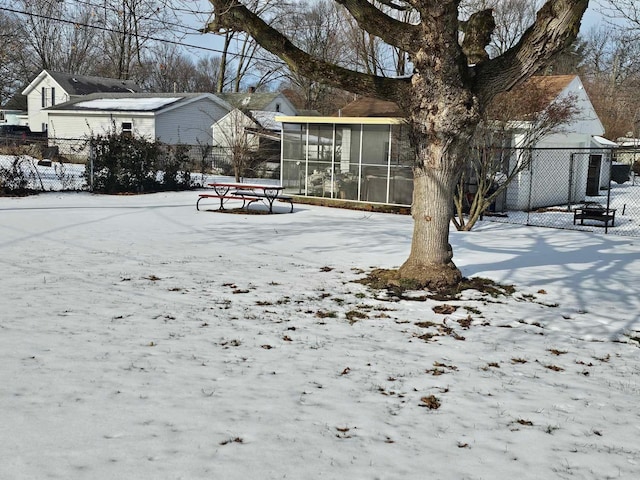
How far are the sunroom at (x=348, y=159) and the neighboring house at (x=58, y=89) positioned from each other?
105 ft

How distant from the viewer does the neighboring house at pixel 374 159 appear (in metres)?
18.2

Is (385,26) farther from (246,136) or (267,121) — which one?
(267,121)

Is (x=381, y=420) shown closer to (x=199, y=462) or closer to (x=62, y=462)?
(x=199, y=462)

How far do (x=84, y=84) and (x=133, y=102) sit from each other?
1377 centimetres

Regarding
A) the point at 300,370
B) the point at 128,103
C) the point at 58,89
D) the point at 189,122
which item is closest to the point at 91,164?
the point at 300,370

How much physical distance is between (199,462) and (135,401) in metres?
0.96

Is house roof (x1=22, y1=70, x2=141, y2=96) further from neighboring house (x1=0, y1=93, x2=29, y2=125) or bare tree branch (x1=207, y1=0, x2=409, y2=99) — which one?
bare tree branch (x1=207, y1=0, x2=409, y2=99)

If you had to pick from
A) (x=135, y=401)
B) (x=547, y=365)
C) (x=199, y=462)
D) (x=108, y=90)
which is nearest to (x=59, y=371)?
(x=135, y=401)

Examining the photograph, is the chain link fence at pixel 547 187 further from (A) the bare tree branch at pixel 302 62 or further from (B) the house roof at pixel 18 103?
(B) the house roof at pixel 18 103

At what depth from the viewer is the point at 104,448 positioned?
3.29 meters

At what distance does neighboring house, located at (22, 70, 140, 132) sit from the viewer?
157 ft

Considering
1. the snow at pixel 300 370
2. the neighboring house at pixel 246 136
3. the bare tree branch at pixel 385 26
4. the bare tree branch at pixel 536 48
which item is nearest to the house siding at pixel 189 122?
the neighboring house at pixel 246 136

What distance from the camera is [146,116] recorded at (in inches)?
1387

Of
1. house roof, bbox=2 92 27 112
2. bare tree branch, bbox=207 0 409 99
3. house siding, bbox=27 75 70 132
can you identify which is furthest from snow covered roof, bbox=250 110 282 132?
house roof, bbox=2 92 27 112
